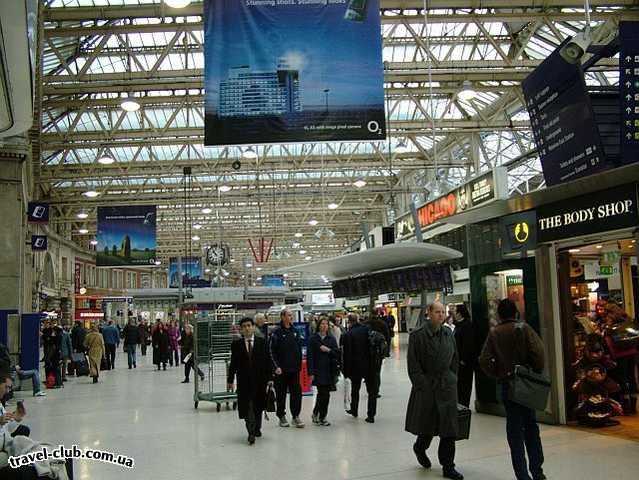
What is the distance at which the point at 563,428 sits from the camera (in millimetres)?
7762

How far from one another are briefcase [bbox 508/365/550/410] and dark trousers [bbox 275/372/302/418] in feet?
13.5

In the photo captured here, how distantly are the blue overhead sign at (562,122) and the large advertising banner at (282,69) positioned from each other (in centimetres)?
229

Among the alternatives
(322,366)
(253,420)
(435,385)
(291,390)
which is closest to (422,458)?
(435,385)

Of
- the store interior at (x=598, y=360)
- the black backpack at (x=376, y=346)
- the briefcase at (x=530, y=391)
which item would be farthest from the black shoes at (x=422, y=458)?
the black backpack at (x=376, y=346)

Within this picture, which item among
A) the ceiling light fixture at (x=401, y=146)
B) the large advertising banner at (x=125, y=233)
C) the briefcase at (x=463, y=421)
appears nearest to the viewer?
the briefcase at (x=463, y=421)

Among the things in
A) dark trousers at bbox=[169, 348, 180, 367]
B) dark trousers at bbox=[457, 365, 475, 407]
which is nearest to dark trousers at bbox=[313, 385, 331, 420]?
dark trousers at bbox=[457, 365, 475, 407]

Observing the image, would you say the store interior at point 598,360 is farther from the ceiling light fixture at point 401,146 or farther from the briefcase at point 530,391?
the ceiling light fixture at point 401,146

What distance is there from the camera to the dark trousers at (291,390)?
887 centimetres

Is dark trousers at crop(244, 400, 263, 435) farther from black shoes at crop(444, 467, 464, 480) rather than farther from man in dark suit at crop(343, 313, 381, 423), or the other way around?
A: black shoes at crop(444, 467, 464, 480)

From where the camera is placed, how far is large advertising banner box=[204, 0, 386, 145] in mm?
8141

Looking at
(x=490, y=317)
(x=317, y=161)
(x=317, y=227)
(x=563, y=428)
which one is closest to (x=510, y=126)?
(x=317, y=161)

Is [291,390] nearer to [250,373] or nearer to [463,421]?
[250,373]

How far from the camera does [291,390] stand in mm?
8969

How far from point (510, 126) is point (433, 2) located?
33.5 ft
